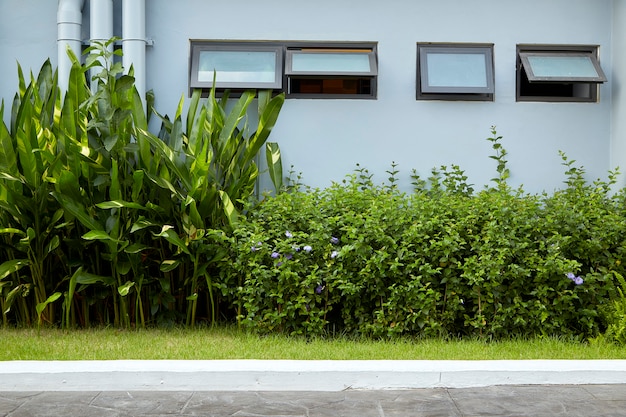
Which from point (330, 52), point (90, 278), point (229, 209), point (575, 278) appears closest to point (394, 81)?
point (330, 52)

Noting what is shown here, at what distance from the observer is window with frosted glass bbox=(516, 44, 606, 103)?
8047mm

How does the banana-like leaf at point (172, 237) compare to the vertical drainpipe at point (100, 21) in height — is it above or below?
below

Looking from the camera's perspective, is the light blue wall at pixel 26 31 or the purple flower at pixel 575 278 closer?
the purple flower at pixel 575 278

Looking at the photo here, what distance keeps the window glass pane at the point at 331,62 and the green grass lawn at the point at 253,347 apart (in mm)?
2819

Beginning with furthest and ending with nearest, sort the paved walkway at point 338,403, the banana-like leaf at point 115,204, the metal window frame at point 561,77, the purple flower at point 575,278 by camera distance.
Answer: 1. the metal window frame at point 561,77
2. the banana-like leaf at point 115,204
3. the purple flower at point 575,278
4. the paved walkway at point 338,403

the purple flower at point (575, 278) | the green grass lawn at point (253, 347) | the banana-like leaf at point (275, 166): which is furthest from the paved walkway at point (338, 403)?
the banana-like leaf at point (275, 166)

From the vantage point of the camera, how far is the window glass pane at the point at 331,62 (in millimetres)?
8016

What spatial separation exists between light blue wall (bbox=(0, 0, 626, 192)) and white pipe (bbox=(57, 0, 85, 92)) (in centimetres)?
34

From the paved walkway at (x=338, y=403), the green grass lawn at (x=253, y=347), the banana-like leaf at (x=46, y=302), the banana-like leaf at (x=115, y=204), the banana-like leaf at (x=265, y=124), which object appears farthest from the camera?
the banana-like leaf at (x=265, y=124)

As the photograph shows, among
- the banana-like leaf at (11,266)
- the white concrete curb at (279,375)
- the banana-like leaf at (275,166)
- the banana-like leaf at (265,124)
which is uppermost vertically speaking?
the banana-like leaf at (265,124)

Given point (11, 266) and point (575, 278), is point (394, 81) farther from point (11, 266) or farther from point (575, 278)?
point (11, 266)

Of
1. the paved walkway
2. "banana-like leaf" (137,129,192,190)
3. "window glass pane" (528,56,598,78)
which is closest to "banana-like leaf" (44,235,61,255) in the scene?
"banana-like leaf" (137,129,192,190)

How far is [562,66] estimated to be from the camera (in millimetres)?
8180

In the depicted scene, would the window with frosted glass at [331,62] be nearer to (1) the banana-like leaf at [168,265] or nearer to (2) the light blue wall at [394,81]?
(2) the light blue wall at [394,81]
